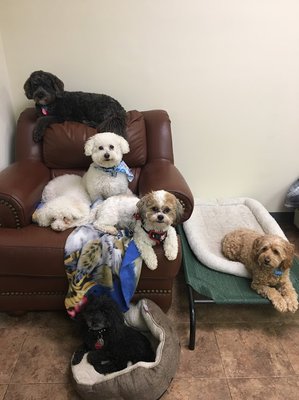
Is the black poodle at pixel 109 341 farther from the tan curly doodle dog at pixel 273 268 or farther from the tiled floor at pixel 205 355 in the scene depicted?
the tan curly doodle dog at pixel 273 268

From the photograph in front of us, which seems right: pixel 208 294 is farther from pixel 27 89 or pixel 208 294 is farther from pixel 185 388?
pixel 27 89

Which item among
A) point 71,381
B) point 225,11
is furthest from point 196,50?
point 71,381

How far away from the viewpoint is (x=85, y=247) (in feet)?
4.89

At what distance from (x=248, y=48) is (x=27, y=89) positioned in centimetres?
156

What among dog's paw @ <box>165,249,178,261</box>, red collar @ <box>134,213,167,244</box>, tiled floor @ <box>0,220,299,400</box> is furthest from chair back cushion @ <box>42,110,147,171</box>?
tiled floor @ <box>0,220,299,400</box>

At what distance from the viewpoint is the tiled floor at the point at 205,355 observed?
1.37 metres

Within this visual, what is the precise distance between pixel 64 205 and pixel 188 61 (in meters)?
1.38

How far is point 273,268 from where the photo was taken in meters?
1.55

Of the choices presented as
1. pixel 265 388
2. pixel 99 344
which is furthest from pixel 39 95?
pixel 265 388

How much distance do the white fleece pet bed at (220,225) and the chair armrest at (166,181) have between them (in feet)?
1.09

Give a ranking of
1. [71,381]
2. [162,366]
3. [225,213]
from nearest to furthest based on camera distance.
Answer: [162,366]
[71,381]
[225,213]

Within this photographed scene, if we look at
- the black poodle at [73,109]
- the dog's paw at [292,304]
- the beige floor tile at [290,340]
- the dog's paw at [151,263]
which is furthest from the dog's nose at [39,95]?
the beige floor tile at [290,340]

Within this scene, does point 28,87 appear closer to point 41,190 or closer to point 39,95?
point 39,95

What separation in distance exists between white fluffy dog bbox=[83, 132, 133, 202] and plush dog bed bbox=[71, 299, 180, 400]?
85 cm
